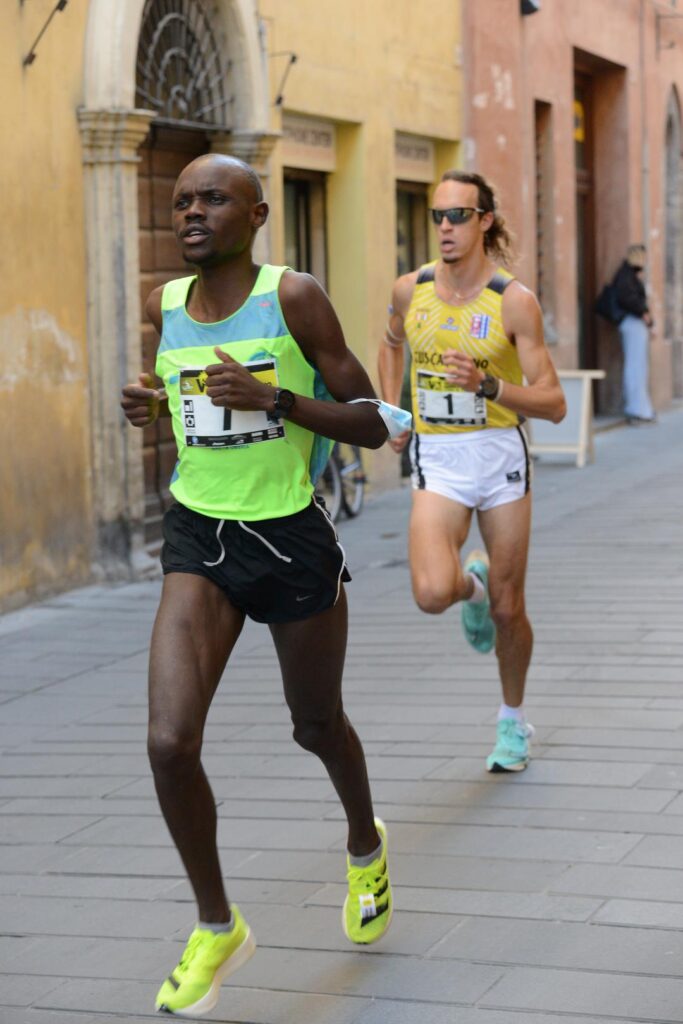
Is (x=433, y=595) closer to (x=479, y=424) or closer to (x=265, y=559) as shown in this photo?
(x=479, y=424)

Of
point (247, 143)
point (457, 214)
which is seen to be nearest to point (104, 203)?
point (247, 143)

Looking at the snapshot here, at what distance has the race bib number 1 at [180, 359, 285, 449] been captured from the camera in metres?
4.13

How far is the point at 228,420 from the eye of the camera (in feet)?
13.6

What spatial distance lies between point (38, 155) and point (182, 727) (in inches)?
274

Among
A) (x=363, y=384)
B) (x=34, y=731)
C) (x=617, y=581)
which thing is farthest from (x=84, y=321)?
(x=363, y=384)

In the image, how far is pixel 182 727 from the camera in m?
3.87

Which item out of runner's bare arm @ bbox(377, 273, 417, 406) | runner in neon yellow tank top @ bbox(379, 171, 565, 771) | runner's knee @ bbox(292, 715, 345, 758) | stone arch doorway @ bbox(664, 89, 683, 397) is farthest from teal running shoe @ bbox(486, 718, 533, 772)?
stone arch doorway @ bbox(664, 89, 683, 397)

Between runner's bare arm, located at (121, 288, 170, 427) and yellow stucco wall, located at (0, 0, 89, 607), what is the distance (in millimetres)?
5657

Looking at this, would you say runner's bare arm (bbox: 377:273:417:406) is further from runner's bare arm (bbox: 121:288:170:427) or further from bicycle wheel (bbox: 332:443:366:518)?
bicycle wheel (bbox: 332:443:366:518)

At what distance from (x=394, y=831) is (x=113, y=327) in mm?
6000

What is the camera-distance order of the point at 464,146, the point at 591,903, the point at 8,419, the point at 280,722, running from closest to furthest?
1. the point at 591,903
2. the point at 280,722
3. the point at 8,419
4. the point at 464,146

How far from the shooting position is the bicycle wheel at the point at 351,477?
13.4 metres

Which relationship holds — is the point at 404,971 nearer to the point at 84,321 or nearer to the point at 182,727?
the point at 182,727

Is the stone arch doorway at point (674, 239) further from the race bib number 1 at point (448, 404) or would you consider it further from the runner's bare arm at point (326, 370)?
the runner's bare arm at point (326, 370)
